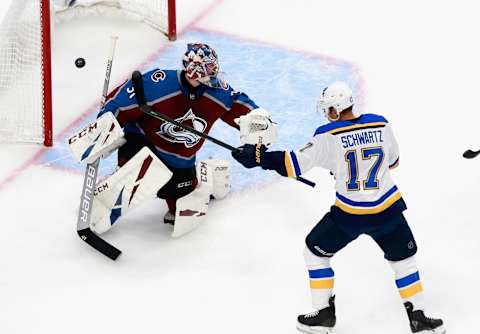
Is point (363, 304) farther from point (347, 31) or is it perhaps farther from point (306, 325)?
point (347, 31)

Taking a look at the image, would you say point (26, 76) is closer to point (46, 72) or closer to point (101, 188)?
point (46, 72)

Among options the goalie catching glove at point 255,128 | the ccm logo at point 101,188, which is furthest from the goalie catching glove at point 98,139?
the goalie catching glove at point 255,128

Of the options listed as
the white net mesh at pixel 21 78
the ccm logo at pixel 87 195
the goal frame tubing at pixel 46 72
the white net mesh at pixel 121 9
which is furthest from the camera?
the white net mesh at pixel 121 9

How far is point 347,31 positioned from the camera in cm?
693

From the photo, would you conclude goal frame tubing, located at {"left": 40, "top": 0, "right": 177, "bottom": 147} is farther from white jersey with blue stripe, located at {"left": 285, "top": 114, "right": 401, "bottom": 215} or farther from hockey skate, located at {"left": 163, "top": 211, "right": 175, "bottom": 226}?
white jersey with blue stripe, located at {"left": 285, "top": 114, "right": 401, "bottom": 215}

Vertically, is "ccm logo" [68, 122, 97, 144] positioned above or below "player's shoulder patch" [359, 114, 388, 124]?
below

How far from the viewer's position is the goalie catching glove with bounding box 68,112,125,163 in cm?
529

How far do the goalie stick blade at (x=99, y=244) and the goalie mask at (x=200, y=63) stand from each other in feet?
2.53

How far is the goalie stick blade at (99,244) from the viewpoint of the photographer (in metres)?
5.33

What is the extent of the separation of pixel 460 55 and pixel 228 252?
1.98m

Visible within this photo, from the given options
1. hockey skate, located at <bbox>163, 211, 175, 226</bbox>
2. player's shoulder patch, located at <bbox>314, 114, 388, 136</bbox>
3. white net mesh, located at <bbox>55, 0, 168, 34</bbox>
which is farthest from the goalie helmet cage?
player's shoulder patch, located at <bbox>314, 114, 388, 136</bbox>

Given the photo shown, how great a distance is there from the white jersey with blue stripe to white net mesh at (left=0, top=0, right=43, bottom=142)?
1.78 metres

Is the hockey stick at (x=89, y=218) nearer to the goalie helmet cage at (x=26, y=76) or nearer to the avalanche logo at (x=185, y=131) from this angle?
the avalanche logo at (x=185, y=131)

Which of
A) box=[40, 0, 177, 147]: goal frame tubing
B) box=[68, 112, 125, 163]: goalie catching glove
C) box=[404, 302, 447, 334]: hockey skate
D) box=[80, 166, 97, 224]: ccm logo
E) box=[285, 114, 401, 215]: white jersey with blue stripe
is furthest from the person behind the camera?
box=[40, 0, 177, 147]: goal frame tubing
